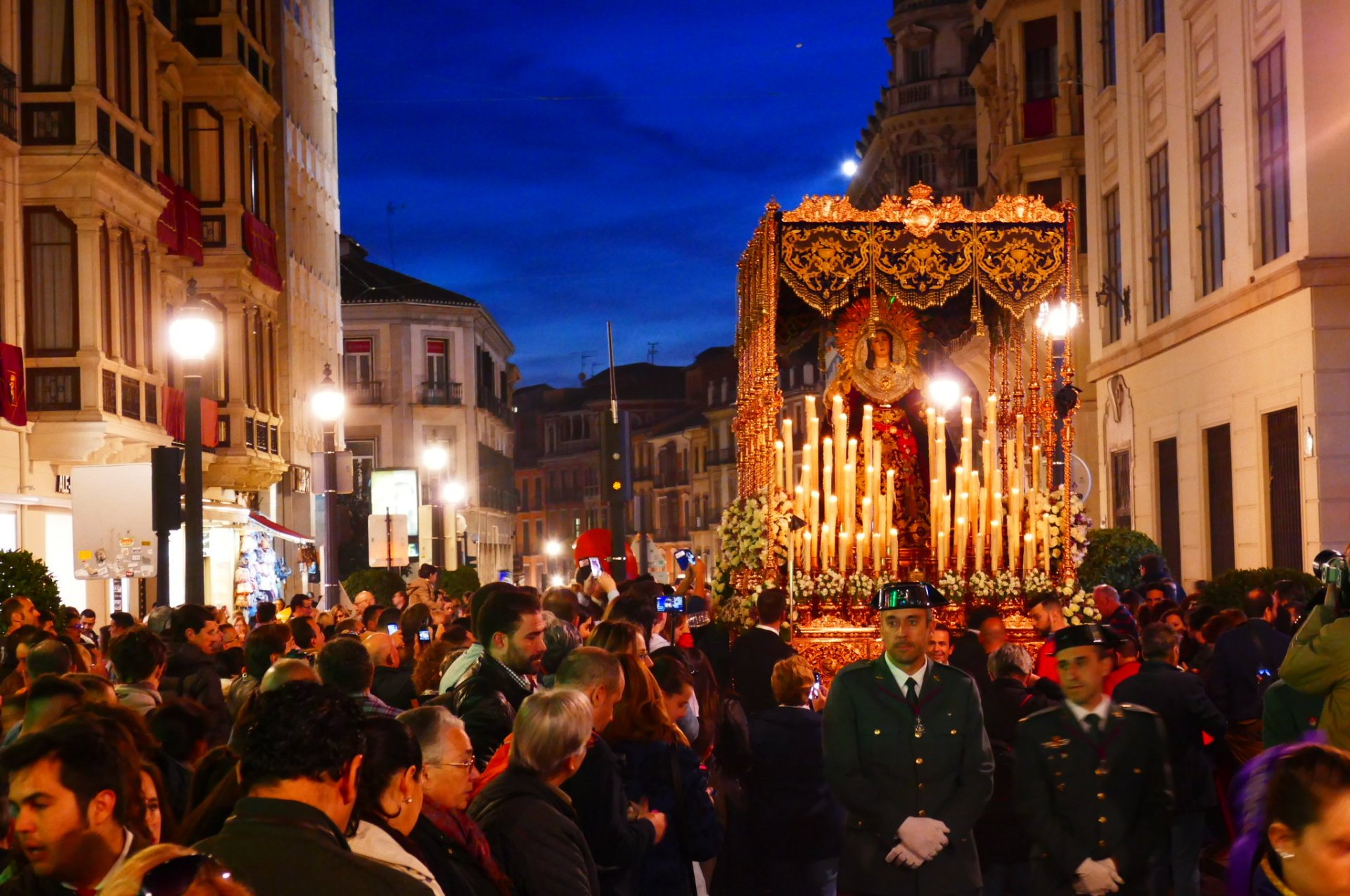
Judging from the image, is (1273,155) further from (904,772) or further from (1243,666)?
(904,772)

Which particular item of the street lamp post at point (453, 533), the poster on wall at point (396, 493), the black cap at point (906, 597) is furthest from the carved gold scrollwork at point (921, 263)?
the street lamp post at point (453, 533)

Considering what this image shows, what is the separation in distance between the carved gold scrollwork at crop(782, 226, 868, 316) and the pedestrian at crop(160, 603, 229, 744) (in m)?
6.89

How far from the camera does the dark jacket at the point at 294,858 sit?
153 inches

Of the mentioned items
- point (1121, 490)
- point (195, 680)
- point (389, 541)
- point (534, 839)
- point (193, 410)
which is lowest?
point (534, 839)

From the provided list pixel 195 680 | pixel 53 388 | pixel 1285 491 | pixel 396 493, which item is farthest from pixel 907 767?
pixel 396 493

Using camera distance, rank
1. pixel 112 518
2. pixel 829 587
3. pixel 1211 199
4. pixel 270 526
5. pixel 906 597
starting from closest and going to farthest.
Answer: pixel 906 597 < pixel 829 587 < pixel 112 518 < pixel 1211 199 < pixel 270 526

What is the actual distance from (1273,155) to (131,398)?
15.4m

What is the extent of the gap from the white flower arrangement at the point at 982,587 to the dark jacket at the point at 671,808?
9.38m

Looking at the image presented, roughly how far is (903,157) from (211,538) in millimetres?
30505

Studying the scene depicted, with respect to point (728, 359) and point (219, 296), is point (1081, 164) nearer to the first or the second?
point (219, 296)

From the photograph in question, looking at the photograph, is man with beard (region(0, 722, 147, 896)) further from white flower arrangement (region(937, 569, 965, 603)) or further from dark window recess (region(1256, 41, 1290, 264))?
dark window recess (region(1256, 41, 1290, 264))

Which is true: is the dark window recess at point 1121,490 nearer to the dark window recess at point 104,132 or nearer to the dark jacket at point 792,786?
the dark window recess at point 104,132

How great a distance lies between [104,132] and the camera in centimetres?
2423

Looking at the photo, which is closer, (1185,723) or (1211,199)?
(1185,723)
